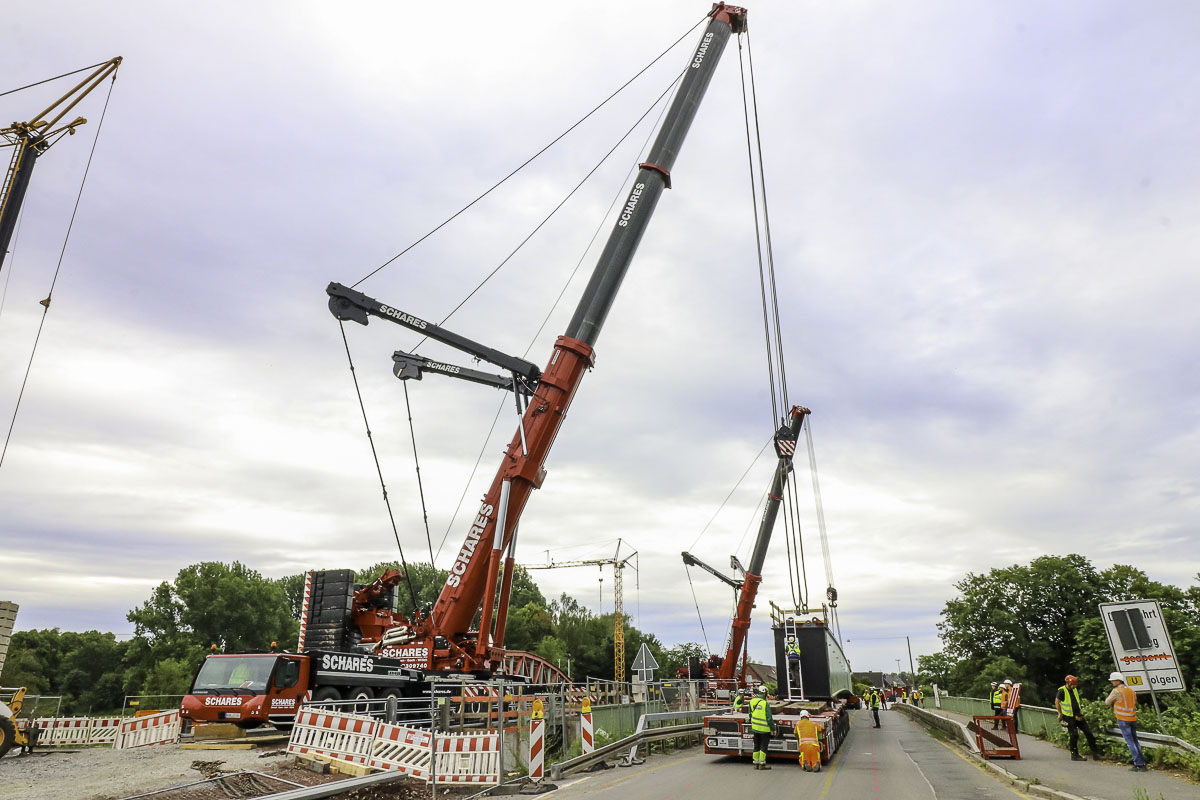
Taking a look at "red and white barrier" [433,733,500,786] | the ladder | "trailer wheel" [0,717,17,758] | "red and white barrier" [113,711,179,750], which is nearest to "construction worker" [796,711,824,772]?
"red and white barrier" [433,733,500,786]

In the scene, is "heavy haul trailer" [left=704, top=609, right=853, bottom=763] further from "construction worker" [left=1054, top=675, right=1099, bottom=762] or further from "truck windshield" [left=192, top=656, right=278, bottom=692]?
"truck windshield" [left=192, top=656, right=278, bottom=692]

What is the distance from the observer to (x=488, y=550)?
16484mm

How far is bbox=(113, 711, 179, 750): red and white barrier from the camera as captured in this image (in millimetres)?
16094

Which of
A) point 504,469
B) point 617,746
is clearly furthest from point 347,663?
point 617,746

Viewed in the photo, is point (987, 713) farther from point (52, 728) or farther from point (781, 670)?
point (52, 728)

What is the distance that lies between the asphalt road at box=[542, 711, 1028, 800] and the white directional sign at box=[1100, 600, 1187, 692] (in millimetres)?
3041

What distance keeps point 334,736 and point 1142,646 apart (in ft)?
44.8

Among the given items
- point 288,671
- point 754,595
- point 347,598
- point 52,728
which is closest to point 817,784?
point 288,671

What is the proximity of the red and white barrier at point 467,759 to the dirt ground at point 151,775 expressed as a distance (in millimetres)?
424

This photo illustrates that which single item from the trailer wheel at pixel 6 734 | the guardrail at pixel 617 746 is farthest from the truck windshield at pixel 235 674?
the guardrail at pixel 617 746

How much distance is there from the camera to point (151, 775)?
1077cm

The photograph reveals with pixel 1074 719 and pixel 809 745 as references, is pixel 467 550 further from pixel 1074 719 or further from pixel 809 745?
pixel 1074 719

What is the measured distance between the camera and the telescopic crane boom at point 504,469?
16438 mm

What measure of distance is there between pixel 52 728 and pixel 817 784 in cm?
1797
